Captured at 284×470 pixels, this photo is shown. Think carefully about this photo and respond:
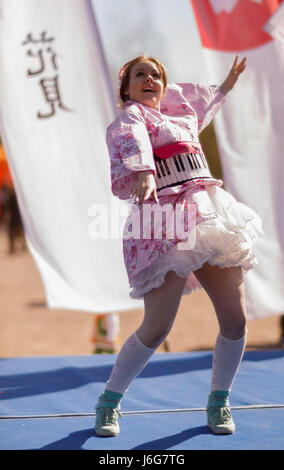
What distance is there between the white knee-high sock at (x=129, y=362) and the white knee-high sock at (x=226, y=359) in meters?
0.21

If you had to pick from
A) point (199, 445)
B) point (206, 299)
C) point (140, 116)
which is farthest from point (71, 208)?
point (206, 299)

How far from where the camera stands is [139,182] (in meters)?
1.93

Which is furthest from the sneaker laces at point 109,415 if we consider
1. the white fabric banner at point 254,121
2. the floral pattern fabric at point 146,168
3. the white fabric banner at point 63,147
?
the white fabric banner at point 254,121

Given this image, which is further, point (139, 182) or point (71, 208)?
point (71, 208)

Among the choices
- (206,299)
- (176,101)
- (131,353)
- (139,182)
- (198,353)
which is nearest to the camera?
(139,182)

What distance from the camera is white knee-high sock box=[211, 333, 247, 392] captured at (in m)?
2.11

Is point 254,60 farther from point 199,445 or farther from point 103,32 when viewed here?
point 199,445

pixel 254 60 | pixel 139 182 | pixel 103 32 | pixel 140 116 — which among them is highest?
pixel 103 32

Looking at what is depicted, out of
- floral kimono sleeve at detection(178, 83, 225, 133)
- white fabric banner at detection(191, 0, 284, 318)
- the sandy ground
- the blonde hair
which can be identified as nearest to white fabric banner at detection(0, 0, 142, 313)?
white fabric banner at detection(191, 0, 284, 318)

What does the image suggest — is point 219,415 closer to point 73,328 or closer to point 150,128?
point 150,128

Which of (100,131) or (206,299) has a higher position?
(100,131)

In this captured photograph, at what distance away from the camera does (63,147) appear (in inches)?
130

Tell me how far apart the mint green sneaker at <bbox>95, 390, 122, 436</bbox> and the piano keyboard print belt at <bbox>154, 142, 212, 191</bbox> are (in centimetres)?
66

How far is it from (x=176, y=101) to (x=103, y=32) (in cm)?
118
